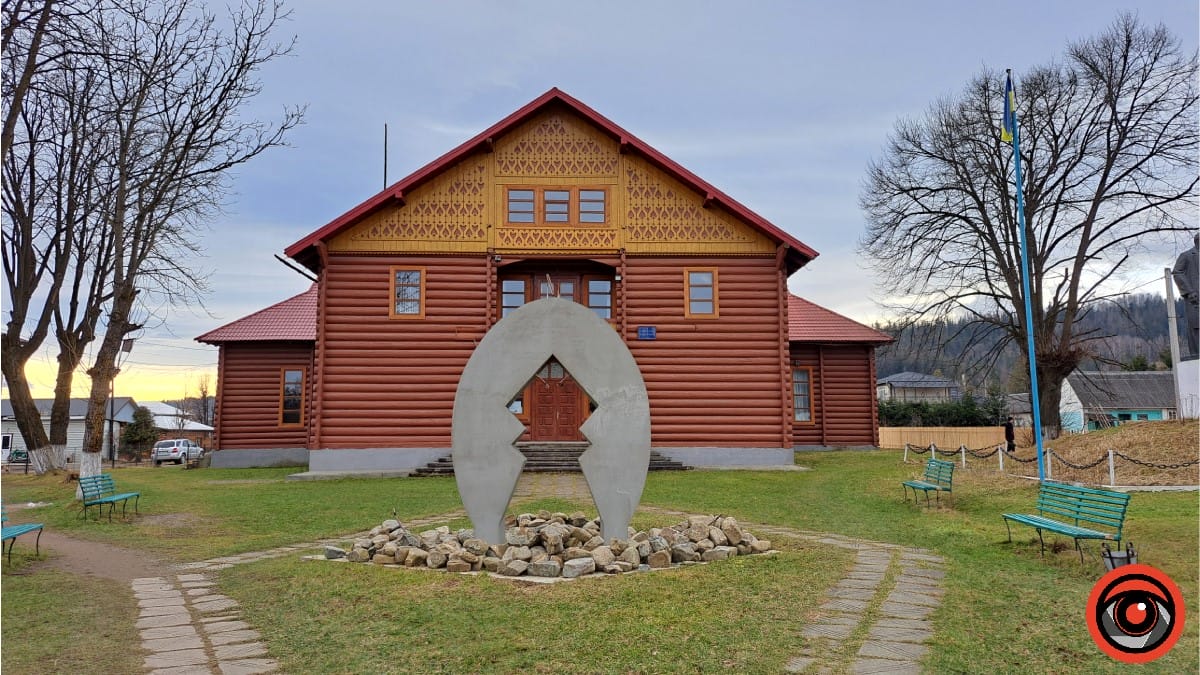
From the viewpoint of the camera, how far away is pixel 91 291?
2284 centimetres

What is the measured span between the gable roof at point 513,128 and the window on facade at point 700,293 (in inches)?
72.8

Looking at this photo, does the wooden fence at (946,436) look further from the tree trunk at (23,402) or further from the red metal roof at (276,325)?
the tree trunk at (23,402)

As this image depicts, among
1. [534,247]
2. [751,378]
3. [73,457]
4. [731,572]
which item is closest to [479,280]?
[534,247]

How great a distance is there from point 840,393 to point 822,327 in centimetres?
248

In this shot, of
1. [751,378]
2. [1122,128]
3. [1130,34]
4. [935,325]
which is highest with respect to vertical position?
[1130,34]

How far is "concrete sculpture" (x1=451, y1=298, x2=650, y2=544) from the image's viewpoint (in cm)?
846

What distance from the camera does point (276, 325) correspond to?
24719 mm

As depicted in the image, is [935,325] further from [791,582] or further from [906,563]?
[791,582]

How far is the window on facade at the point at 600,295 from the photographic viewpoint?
20047 millimetres

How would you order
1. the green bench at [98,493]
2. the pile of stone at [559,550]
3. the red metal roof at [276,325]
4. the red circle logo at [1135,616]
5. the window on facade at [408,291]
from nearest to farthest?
the red circle logo at [1135,616] < the pile of stone at [559,550] < the green bench at [98,493] < the window on facade at [408,291] < the red metal roof at [276,325]

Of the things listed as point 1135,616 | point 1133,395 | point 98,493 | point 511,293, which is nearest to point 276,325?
point 511,293

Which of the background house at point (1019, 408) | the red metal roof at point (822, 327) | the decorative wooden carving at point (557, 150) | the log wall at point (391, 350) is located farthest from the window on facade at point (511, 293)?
the background house at point (1019, 408)

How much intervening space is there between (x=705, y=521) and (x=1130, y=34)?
66.0ft

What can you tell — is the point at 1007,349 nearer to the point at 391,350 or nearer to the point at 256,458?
the point at 391,350
